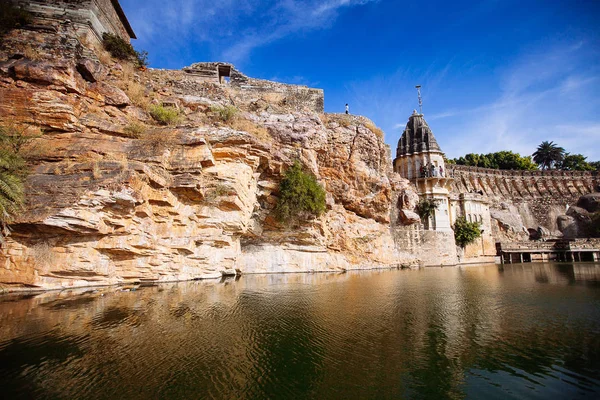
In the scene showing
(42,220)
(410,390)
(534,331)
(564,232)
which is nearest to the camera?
(410,390)

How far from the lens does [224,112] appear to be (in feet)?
72.0

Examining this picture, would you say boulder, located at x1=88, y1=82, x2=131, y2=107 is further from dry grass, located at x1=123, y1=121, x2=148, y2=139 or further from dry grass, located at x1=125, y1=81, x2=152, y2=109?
dry grass, located at x1=123, y1=121, x2=148, y2=139

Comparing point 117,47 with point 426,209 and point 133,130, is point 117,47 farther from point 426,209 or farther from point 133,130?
point 426,209

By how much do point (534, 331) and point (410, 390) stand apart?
522 centimetres

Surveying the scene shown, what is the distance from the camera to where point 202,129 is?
754 inches

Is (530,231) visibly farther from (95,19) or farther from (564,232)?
(95,19)

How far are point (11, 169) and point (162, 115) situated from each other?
8243mm

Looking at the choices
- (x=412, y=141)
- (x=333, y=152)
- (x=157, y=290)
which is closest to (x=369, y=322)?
(x=157, y=290)

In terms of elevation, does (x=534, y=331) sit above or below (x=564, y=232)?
below

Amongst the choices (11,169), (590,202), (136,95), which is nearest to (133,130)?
(136,95)

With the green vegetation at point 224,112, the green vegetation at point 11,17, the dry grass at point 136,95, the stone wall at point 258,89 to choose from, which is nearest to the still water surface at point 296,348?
the dry grass at point 136,95

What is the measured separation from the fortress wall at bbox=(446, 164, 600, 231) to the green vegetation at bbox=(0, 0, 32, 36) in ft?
177

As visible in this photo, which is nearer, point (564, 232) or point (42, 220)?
point (42, 220)

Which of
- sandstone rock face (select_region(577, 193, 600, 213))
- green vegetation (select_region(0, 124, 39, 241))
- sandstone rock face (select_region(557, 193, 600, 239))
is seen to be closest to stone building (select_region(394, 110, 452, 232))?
sandstone rock face (select_region(557, 193, 600, 239))
